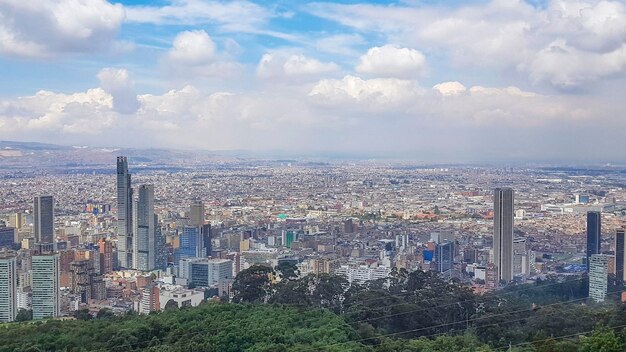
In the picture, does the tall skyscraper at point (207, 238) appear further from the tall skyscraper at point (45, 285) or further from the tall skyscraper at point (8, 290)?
the tall skyscraper at point (8, 290)

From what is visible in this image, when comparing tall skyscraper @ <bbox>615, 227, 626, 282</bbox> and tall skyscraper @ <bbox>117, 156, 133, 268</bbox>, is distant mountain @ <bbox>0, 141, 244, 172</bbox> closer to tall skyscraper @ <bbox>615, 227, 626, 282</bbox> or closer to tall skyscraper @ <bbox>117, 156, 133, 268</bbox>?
tall skyscraper @ <bbox>117, 156, 133, 268</bbox>

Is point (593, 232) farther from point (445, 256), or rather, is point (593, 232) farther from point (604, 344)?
point (604, 344)

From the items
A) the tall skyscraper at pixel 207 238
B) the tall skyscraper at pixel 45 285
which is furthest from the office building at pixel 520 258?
the tall skyscraper at pixel 45 285

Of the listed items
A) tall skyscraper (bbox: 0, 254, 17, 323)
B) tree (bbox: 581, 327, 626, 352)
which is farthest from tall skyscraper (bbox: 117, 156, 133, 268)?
tree (bbox: 581, 327, 626, 352)

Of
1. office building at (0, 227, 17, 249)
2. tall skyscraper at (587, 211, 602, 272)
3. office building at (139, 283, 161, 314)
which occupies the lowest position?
office building at (139, 283, 161, 314)

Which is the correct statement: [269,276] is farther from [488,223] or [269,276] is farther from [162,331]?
[488,223]

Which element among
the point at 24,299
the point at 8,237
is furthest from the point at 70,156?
the point at 24,299
